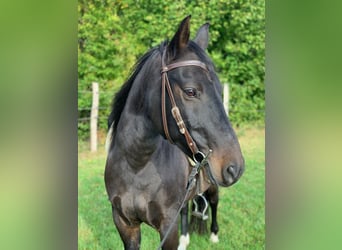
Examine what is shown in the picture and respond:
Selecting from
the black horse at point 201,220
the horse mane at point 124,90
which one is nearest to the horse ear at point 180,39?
the horse mane at point 124,90

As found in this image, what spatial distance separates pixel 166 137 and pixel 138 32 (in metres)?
5.29

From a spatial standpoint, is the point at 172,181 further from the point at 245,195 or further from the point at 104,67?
the point at 104,67

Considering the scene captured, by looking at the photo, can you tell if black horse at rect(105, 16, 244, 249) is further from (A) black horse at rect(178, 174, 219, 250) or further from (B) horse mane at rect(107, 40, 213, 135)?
(A) black horse at rect(178, 174, 219, 250)

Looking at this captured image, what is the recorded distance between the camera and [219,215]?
418 cm

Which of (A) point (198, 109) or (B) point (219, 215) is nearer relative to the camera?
(A) point (198, 109)

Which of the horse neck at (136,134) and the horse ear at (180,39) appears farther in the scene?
the horse neck at (136,134)

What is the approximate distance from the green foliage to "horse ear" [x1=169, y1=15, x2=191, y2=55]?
179 inches

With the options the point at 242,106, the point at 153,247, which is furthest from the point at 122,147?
the point at 242,106

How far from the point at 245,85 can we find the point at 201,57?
6.28 metres

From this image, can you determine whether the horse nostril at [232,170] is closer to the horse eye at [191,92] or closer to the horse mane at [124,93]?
the horse eye at [191,92]

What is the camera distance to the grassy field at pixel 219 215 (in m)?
3.32

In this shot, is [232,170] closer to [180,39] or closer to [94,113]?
[180,39]

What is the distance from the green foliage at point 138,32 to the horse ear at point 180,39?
4547mm

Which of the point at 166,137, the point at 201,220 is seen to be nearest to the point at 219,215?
the point at 201,220
